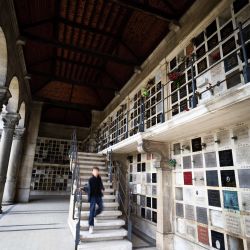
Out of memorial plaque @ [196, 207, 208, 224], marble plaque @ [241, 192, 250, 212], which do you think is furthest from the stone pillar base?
marble plaque @ [241, 192, 250, 212]

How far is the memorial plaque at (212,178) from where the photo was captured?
3.22 metres

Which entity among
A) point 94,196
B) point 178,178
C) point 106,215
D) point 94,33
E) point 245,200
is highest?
point 94,33

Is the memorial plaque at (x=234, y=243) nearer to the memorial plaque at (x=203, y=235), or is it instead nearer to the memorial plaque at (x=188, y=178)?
the memorial plaque at (x=203, y=235)

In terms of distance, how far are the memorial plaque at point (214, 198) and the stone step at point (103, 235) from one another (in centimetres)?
189

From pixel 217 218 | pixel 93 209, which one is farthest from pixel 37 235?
pixel 217 218

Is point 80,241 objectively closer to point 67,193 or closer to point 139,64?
point 139,64

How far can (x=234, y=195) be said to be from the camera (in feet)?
9.46

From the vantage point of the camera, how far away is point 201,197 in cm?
346

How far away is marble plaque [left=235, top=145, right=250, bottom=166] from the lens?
2780 mm

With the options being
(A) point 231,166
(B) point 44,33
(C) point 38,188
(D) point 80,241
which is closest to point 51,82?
(B) point 44,33

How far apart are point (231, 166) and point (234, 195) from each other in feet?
1.37

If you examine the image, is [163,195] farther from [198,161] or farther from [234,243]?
[234,243]

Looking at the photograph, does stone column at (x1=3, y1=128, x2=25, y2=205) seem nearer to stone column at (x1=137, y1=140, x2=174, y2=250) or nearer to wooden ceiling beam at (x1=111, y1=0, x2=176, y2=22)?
stone column at (x1=137, y1=140, x2=174, y2=250)

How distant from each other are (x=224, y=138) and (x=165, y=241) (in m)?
2.35
